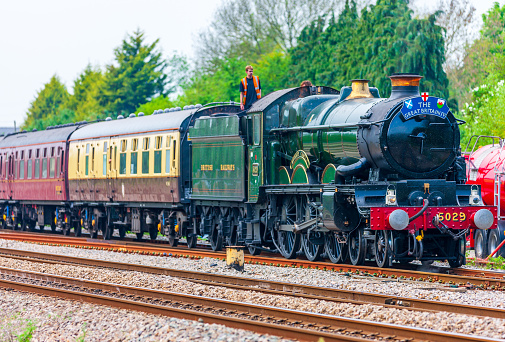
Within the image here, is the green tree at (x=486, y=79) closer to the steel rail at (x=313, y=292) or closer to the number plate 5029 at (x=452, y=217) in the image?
the number plate 5029 at (x=452, y=217)

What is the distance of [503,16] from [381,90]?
23.9m

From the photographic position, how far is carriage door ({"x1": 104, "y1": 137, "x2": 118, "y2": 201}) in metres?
24.6

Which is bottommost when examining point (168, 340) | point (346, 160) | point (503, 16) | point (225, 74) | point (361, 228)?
point (168, 340)

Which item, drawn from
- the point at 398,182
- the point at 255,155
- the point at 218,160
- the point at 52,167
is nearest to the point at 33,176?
the point at 52,167

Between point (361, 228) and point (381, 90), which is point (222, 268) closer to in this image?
point (361, 228)

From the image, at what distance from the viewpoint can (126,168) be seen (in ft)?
78.1

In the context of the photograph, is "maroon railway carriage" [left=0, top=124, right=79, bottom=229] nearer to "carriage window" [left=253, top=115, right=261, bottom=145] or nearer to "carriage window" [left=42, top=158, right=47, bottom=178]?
"carriage window" [left=42, top=158, right=47, bottom=178]

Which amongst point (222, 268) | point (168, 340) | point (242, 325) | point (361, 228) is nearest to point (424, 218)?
point (361, 228)

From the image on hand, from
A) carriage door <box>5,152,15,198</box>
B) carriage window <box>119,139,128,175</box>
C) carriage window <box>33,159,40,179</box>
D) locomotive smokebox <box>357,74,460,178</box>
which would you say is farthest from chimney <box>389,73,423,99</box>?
carriage door <box>5,152,15,198</box>

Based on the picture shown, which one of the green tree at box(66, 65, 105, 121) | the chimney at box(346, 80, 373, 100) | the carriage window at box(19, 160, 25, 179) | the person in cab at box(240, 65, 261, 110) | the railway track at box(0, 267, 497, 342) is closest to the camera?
the railway track at box(0, 267, 497, 342)

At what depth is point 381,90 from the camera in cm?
3519

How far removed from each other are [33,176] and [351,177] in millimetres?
19657

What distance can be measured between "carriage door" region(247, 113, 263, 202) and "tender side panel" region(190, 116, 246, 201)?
301 mm

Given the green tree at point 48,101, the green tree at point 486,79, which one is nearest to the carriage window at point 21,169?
the green tree at point 486,79
